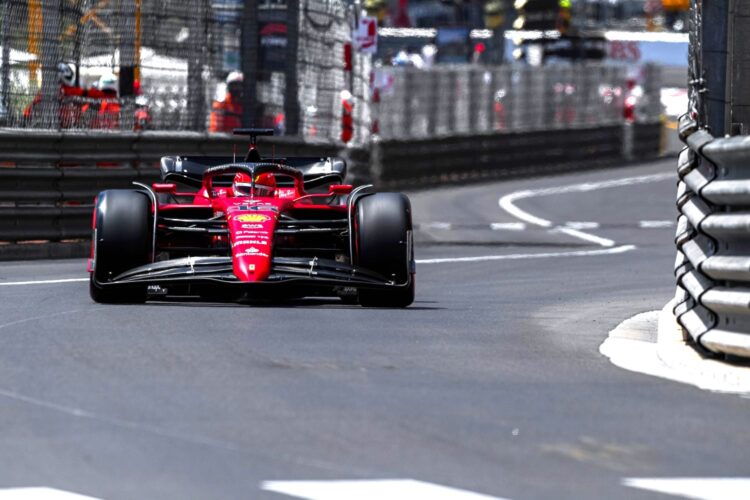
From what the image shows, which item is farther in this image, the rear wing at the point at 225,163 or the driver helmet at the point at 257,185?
the rear wing at the point at 225,163

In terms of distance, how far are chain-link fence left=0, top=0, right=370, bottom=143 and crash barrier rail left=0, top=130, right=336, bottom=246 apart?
332 mm

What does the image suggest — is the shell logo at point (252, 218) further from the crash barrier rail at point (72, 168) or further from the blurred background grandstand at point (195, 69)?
the blurred background grandstand at point (195, 69)

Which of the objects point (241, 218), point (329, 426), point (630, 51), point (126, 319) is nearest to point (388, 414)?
point (329, 426)

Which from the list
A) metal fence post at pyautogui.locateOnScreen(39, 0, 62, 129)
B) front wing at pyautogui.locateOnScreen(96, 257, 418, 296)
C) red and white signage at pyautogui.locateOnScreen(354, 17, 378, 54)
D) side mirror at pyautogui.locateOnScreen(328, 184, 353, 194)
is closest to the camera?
front wing at pyautogui.locateOnScreen(96, 257, 418, 296)

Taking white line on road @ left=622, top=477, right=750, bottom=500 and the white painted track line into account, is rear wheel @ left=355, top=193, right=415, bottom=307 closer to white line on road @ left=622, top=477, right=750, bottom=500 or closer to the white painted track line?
white line on road @ left=622, top=477, right=750, bottom=500

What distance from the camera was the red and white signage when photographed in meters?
24.5

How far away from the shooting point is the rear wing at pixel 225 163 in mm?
13320

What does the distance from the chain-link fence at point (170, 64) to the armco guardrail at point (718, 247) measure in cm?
966

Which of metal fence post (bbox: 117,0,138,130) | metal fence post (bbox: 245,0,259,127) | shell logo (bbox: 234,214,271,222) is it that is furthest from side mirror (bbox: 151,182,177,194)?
metal fence post (bbox: 245,0,259,127)

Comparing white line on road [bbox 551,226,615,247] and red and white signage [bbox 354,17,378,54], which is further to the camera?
red and white signage [bbox 354,17,378,54]

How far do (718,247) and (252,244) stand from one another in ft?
11.9

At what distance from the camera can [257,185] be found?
12789 mm

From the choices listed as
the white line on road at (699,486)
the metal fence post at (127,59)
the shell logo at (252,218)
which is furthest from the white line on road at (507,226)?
the white line on road at (699,486)

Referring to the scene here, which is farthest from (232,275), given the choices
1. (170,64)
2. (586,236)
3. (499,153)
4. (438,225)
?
(499,153)
